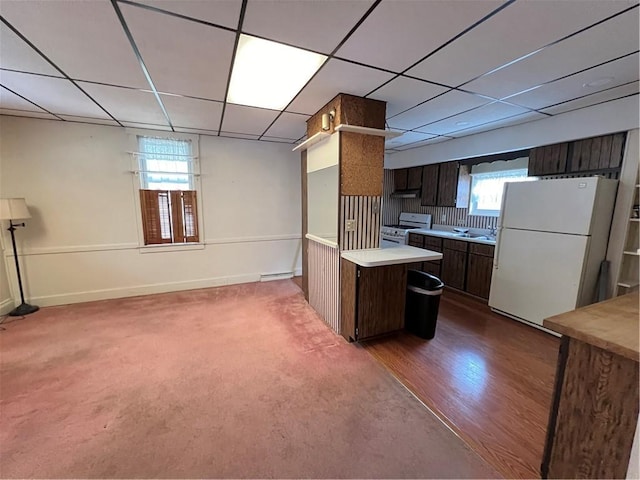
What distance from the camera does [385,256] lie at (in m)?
2.60

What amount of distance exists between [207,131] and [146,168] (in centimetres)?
103

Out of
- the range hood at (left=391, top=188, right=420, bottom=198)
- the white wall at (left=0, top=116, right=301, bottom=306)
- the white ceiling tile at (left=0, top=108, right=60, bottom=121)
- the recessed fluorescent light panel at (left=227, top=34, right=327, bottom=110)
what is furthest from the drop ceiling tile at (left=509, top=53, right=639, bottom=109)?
the white ceiling tile at (left=0, top=108, right=60, bottom=121)

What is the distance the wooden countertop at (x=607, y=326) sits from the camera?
40.6 inches

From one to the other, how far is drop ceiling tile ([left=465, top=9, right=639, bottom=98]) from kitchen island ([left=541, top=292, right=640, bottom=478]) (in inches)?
61.3

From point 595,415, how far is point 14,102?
5080mm

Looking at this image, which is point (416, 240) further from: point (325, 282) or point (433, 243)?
point (325, 282)

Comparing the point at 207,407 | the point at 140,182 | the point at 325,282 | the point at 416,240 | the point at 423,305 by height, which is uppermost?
the point at 140,182

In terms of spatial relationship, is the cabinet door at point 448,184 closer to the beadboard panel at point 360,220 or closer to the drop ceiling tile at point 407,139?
the drop ceiling tile at point 407,139

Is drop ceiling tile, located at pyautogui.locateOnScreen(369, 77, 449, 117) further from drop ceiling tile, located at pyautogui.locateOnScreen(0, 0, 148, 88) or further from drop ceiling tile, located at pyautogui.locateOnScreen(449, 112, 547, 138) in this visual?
drop ceiling tile, located at pyautogui.locateOnScreen(0, 0, 148, 88)

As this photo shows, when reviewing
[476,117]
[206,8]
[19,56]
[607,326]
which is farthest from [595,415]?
[19,56]

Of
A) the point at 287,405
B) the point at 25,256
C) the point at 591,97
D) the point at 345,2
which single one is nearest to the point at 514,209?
the point at 591,97

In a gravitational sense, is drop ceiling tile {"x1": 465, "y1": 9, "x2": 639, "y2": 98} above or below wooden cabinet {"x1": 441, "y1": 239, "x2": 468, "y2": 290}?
above

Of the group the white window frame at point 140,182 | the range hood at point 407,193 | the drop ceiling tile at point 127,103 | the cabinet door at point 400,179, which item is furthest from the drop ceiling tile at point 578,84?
the white window frame at point 140,182

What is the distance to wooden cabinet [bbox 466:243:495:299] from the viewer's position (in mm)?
3713
